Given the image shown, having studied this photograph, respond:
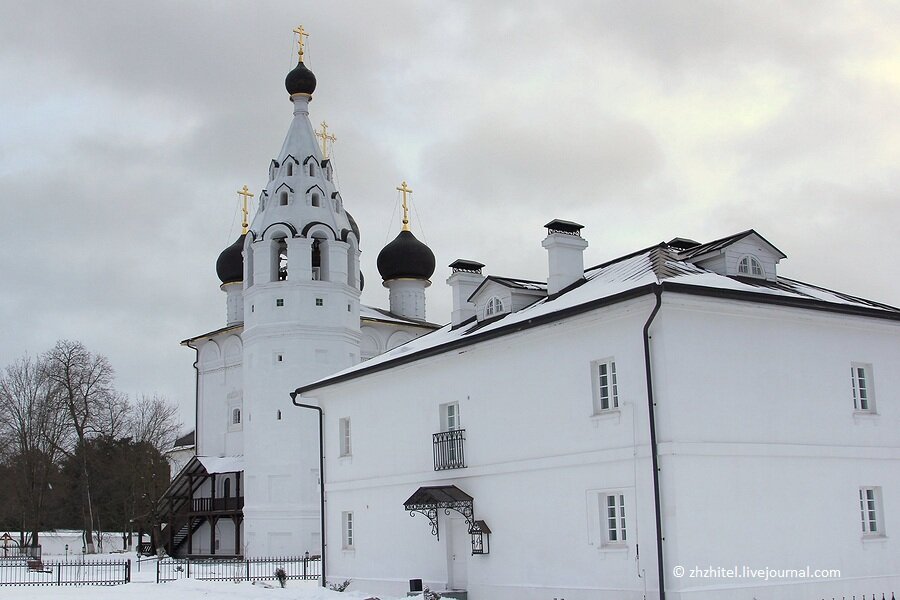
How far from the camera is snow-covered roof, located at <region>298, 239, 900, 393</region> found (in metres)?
15.3

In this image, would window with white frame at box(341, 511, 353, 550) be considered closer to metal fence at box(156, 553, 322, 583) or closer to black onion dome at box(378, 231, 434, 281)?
metal fence at box(156, 553, 322, 583)

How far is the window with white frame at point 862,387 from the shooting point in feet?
55.5

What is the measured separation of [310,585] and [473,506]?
7.53 meters

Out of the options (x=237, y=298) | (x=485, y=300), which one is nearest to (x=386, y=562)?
(x=485, y=300)

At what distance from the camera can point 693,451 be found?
48.1 feet

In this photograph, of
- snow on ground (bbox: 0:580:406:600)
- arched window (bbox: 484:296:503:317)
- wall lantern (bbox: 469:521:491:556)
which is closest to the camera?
wall lantern (bbox: 469:521:491:556)

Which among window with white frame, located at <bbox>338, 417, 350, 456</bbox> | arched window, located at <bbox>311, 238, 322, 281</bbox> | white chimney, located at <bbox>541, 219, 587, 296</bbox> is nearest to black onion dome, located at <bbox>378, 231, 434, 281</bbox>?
arched window, located at <bbox>311, 238, 322, 281</bbox>

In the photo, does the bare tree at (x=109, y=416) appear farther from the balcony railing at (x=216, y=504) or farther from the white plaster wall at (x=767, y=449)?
the white plaster wall at (x=767, y=449)

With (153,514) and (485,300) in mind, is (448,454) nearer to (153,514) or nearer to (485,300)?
(485,300)

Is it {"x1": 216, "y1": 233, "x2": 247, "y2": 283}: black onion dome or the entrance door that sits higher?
{"x1": 216, "y1": 233, "x2": 247, "y2": 283}: black onion dome

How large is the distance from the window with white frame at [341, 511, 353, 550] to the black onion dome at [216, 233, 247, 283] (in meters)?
24.7

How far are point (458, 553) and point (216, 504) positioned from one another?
23.5 meters

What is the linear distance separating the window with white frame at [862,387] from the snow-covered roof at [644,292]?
0.95 m

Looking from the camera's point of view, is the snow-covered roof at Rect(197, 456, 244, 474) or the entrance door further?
the snow-covered roof at Rect(197, 456, 244, 474)
